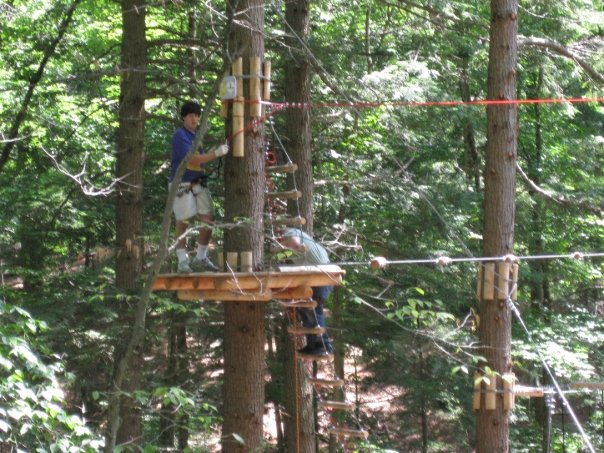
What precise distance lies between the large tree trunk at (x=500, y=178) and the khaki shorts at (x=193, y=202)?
293 cm

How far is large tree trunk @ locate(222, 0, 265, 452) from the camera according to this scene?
6281 mm

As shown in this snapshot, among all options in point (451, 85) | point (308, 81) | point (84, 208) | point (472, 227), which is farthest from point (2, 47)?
point (472, 227)

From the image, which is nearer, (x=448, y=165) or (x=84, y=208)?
(x=84, y=208)

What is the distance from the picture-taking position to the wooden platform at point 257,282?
236 inches

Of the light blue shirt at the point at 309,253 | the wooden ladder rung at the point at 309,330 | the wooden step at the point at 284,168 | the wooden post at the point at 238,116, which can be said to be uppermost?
the wooden post at the point at 238,116

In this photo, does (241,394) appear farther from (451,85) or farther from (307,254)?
(451,85)

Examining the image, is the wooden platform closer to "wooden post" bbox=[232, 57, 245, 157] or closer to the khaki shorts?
the khaki shorts

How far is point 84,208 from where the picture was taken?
36.7 feet

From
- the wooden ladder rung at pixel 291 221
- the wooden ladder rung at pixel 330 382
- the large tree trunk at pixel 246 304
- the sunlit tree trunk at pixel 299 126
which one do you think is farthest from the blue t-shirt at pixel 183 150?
the sunlit tree trunk at pixel 299 126

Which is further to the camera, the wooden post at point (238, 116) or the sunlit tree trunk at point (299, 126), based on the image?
the sunlit tree trunk at point (299, 126)

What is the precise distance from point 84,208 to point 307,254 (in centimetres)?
533

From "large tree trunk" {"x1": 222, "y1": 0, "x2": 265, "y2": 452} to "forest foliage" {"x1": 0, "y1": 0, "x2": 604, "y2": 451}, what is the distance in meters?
1.54

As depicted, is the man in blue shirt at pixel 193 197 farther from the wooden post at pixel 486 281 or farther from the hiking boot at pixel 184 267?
the wooden post at pixel 486 281

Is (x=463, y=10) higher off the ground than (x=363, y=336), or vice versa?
(x=463, y=10)
